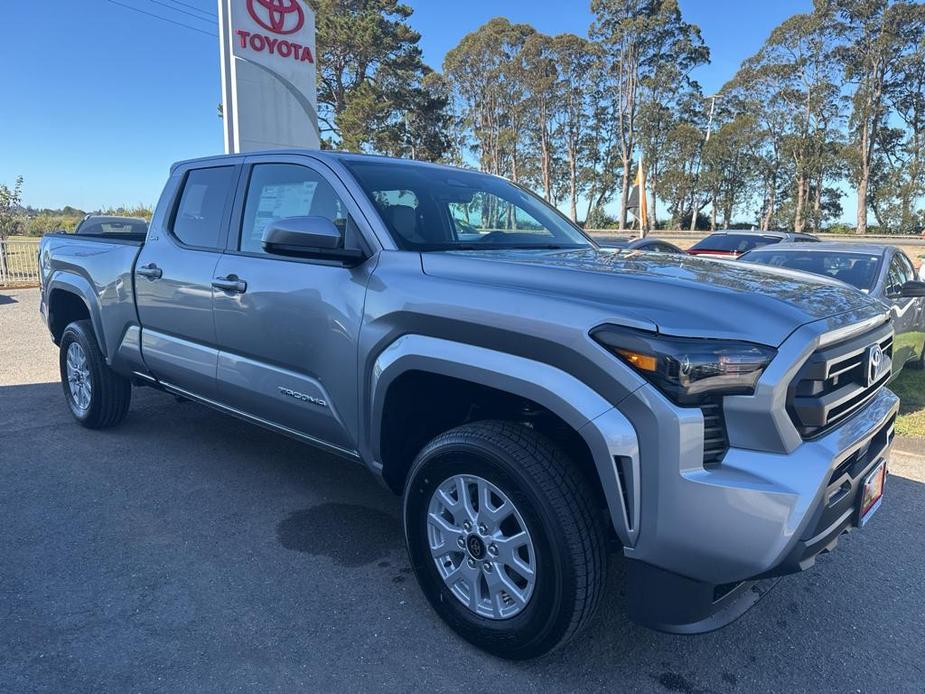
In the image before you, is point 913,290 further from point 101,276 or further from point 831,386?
point 101,276

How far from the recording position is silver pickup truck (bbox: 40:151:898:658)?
1.97 metres

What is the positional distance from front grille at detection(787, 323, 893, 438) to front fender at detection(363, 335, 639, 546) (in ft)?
1.78

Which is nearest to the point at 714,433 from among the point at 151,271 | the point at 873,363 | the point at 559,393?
the point at 559,393

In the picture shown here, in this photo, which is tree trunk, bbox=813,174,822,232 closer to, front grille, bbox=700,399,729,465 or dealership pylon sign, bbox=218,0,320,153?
dealership pylon sign, bbox=218,0,320,153

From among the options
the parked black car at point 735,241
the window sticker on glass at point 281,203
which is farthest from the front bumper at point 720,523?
the parked black car at point 735,241

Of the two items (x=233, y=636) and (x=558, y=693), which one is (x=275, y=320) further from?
(x=558, y=693)

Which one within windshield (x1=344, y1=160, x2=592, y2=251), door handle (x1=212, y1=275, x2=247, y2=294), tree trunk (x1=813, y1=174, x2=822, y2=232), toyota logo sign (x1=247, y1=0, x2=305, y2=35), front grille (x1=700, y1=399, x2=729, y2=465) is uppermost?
toyota logo sign (x1=247, y1=0, x2=305, y2=35)

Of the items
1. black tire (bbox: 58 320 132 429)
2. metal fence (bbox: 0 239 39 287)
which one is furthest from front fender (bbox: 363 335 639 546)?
metal fence (bbox: 0 239 39 287)

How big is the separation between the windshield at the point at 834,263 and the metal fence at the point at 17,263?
16.8 metres

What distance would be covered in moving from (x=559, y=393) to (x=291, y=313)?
1.51 metres

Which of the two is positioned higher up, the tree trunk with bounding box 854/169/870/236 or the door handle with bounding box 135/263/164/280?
the tree trunk with bounding box 854/169/870/236

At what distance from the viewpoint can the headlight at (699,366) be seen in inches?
77.4

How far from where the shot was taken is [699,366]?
1968 millimetres

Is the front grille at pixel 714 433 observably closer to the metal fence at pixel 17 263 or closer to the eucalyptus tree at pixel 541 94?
the metal fence at pixel 17 263
